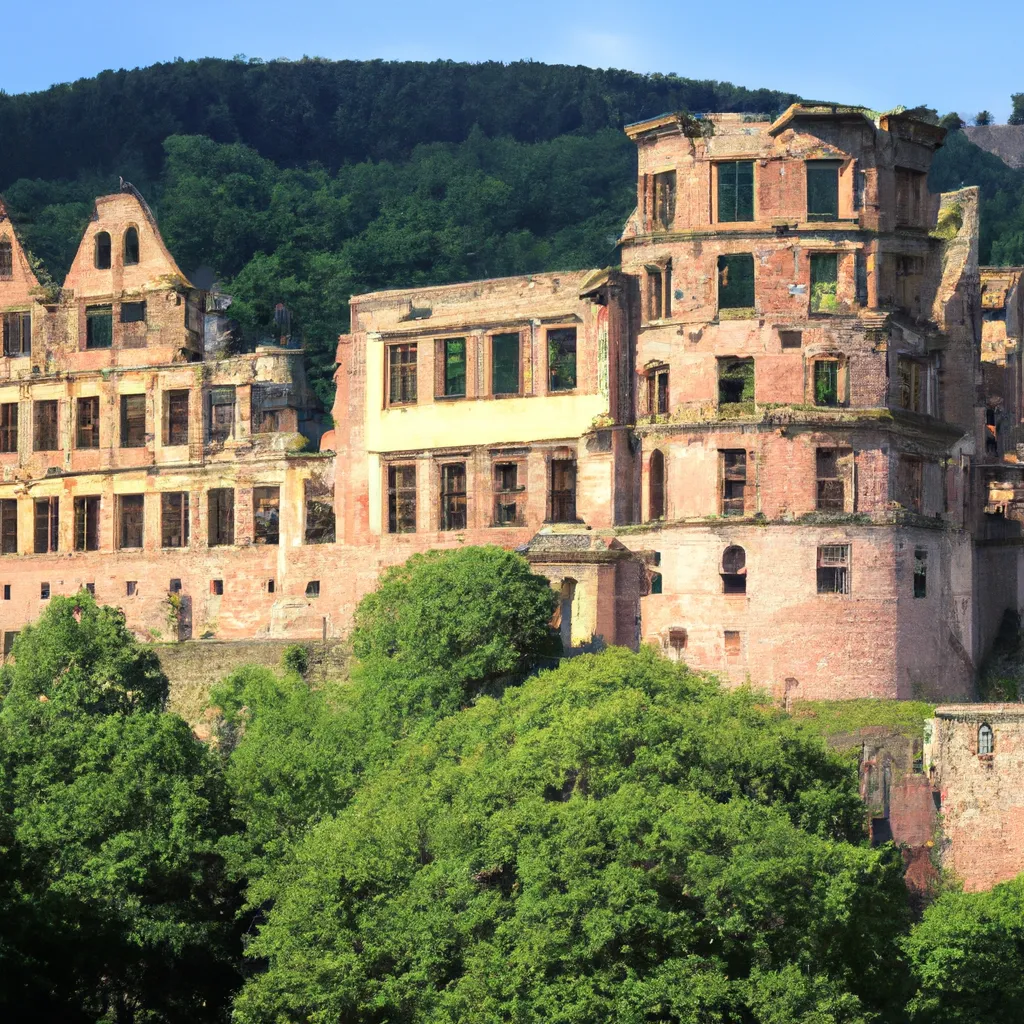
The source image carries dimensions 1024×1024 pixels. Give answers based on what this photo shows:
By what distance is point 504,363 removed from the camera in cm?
7731

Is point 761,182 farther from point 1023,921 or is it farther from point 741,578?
point 1023,921

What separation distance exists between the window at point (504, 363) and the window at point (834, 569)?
12.1 m

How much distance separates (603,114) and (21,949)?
92.5m

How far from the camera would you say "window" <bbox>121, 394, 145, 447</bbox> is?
83312 millimetres

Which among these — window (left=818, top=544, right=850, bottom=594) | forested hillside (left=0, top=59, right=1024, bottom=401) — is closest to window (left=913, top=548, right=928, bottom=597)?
window (left=818, top=544, right=850, bottom=594)

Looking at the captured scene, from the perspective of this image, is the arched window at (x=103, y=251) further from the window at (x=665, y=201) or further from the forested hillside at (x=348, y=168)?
the window at (x=665, y=201)

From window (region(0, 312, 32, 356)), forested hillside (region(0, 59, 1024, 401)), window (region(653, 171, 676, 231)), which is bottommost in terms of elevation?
window (region(0, 312, 32, 356))

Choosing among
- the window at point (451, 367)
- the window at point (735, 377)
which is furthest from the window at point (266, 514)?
the window at point (735, 377)

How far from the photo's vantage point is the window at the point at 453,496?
77.9 metres

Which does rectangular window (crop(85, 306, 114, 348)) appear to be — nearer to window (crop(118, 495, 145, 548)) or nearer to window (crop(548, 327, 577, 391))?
window (crop(118, 495, 145, 548))

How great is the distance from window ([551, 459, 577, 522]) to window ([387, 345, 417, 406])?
201 inches

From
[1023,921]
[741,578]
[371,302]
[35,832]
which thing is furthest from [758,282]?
[35,832]

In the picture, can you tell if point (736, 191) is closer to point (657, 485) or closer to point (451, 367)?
point (657, 485)

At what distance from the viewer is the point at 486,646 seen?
68125mm
